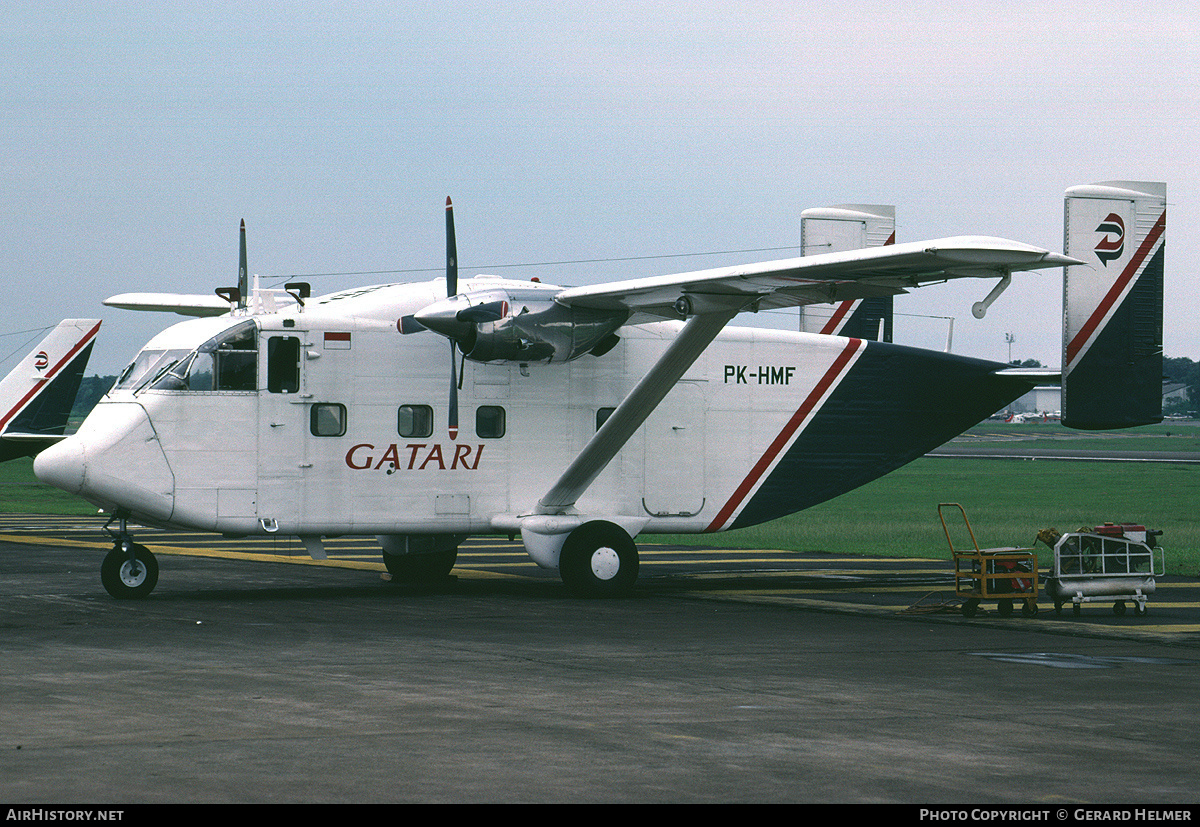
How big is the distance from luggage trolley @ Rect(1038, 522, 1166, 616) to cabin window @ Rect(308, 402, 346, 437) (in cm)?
851

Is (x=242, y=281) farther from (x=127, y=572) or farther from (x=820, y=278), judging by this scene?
(x=820, y=278)

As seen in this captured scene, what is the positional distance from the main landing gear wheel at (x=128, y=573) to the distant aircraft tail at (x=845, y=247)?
1074cm

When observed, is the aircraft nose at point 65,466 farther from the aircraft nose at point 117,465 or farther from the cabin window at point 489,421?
the cabin window at point 489,421

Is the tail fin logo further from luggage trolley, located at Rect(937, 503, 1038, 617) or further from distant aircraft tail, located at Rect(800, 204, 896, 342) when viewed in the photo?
distant aircraft tail, located at Rect(800, 204, 896, 342)

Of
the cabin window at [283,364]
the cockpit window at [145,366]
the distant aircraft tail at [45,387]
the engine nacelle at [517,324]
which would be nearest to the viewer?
the engine nacelle at [517,324]

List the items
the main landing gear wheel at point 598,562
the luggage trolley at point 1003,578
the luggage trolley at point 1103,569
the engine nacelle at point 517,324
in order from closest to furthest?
1. the luggage trolley at point 1003,578
2. the luggage trolley at point 1103,569
3. the engine nacelle at point 517,324
4. the main landing gear wheel at point 598,562

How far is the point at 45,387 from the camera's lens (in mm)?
37406

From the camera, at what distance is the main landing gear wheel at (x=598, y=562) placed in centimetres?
1873

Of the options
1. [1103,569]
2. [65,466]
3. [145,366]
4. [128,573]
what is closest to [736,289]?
[1103,569]

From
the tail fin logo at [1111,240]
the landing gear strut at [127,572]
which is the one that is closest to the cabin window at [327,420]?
the landing gear strut at [127,572]

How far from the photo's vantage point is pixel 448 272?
1836 cm

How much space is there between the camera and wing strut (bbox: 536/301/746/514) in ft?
58.6

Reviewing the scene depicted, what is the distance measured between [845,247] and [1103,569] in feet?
26.5

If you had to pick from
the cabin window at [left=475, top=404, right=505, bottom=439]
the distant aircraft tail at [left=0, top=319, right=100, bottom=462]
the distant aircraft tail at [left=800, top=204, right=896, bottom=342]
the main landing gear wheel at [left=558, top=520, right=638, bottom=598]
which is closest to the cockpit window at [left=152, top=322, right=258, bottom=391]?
the cabin window at [left=475, top=404, right=505, bottom=439]
